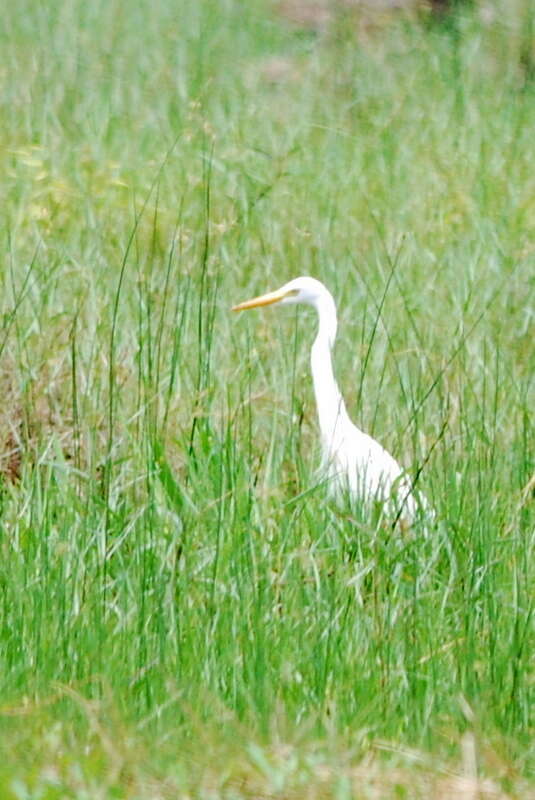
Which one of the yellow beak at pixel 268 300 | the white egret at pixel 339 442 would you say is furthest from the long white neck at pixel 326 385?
the yellow beak at pixel 268 300

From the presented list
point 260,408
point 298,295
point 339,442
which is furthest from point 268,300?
point 339,442

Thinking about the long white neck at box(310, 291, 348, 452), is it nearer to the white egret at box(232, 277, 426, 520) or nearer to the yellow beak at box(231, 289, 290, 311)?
the white egret at box(232, 277, 426, 520)

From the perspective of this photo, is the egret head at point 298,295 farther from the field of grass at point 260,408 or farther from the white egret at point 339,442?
the field of grass at point 260,408

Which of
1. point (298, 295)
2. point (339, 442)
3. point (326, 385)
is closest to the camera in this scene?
point (339, 442)

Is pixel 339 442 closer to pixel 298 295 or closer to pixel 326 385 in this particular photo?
pixel 326 385

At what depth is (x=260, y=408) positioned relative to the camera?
4.78 metres

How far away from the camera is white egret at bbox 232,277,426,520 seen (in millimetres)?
3979

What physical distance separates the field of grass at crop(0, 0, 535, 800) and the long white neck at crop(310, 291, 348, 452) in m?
0.07

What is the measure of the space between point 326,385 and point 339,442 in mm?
245

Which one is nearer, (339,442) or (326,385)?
(339,442)

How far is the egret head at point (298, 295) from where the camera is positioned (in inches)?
198

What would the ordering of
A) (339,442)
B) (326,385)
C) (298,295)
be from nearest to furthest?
1. (339,442)
2. (326,385)
3. (298,295)

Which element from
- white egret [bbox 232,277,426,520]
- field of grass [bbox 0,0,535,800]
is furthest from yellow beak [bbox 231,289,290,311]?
field of grass [bbox 0,0,535,800]

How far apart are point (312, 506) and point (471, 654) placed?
0.78 metres
